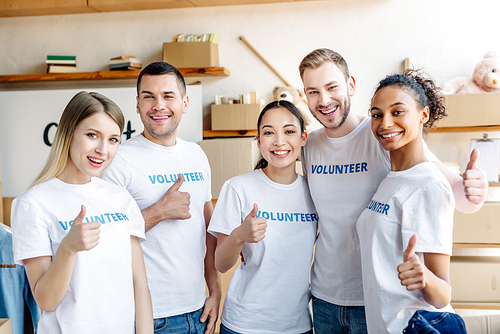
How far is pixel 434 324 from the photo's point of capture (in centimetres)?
99

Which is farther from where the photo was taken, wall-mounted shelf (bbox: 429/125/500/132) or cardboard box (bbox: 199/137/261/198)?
cardboard box (bbox: 199/137/261/198)

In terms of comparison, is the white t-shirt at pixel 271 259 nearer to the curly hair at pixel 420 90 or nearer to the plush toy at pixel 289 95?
the curly hair at pixel 420 90

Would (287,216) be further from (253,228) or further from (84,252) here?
(84,252)

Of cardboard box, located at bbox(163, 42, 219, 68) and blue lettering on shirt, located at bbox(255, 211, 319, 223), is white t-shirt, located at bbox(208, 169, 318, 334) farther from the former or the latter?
cardboard box, located at bbox(163, 42, 219, 68)

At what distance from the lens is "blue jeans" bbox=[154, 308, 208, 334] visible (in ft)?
4.75

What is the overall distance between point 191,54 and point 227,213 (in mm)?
1898

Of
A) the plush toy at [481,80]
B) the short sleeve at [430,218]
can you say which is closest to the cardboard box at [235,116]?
the plush toy at [481,80]

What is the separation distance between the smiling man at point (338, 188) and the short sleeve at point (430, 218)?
0.98ft

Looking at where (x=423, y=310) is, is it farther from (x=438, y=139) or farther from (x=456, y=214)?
(x=438, y=139)

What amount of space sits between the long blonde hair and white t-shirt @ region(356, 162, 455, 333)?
0.86 m

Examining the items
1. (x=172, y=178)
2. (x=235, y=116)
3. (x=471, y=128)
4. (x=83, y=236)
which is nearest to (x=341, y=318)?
(x=172, y=178)

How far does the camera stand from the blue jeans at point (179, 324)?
57.0 inches

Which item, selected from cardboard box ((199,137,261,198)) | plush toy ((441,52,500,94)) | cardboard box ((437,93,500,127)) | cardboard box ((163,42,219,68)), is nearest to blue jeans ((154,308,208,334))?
cardboard box ((199,137,261,198))

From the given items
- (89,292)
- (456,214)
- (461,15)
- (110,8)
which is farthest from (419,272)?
(110,8)
